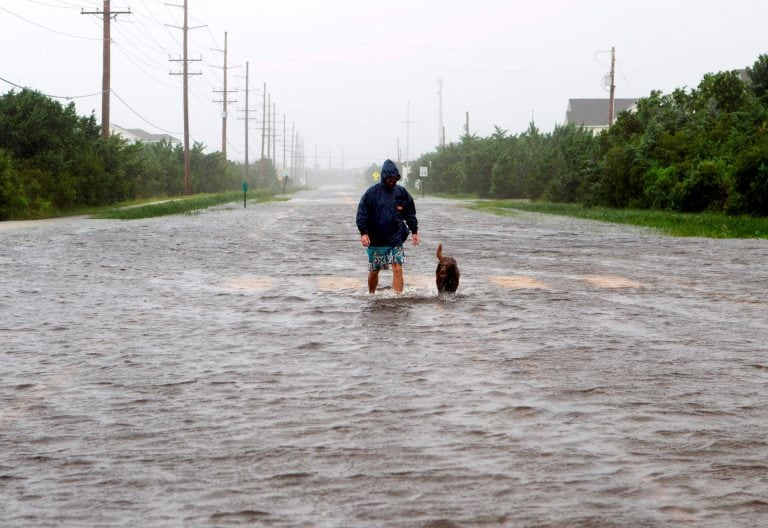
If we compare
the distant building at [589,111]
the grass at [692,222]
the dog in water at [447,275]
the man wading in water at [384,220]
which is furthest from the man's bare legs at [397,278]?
the distant building at [589,111]

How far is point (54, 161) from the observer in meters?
41.2

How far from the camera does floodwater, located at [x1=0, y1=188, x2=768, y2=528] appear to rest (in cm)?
509

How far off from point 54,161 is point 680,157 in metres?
22.9

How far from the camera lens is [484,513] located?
4902 millimetres

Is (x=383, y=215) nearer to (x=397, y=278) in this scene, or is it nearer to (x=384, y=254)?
(x=384, y=254)

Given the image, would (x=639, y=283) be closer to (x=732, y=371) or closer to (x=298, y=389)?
(x=732, y=371)

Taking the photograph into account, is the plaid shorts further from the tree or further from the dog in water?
the tree

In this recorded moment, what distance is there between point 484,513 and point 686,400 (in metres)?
2.92

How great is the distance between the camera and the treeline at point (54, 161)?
122ft

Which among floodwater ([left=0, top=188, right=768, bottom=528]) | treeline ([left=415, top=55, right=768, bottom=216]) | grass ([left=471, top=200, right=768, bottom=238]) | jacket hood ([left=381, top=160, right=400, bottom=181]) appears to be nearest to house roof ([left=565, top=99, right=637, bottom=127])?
treeline ([left=415, top=55, right=768, bottom=216])

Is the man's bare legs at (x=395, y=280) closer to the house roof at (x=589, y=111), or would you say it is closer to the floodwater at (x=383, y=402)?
the floodwater at (x=383, y=402)

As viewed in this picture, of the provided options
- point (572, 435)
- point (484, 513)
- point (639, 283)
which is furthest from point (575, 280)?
point (484, 513)

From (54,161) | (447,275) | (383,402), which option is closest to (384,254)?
(447,275)

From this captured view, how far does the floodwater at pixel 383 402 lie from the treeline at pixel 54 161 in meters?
22.4
